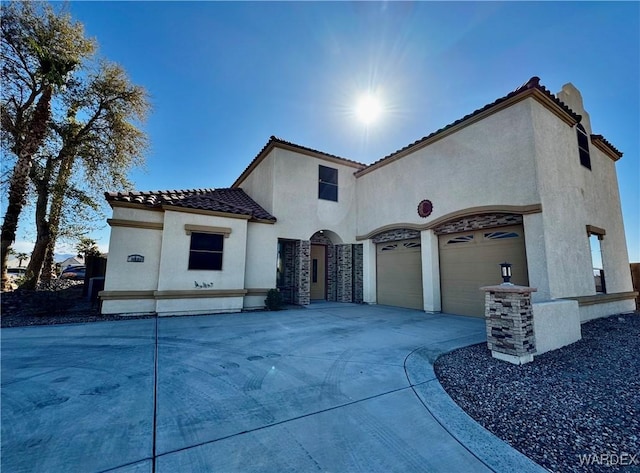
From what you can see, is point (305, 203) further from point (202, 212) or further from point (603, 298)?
point (603, 298)

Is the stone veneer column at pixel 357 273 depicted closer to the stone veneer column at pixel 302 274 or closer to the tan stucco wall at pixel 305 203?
the tan stucco wall at pixel 305 203

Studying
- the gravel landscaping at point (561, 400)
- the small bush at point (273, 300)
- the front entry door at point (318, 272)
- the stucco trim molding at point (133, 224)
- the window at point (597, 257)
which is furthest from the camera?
the front entry door at point (318, 272)

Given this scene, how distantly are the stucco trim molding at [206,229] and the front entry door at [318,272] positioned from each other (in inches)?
193

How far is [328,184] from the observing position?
43.1 feet

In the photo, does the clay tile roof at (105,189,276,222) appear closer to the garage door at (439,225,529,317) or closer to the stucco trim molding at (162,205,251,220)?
the stucco trim molding at (162,205,251,220)

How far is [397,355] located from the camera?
16.3 feet

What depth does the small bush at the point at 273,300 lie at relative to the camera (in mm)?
10289

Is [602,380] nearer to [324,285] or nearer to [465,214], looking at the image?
[465,214]

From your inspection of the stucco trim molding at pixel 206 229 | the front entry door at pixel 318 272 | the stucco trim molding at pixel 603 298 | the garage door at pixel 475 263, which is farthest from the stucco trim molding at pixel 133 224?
the stucco trim molding at pixel 603 298

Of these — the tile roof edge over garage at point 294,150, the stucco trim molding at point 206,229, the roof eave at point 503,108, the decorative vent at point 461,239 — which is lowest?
the decorative vent at point 461,239

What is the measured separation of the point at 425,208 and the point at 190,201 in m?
8.67

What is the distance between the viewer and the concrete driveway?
227 centimetres

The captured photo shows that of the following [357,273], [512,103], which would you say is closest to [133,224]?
[357,273]

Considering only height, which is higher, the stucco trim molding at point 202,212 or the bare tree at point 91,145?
the bare tree at point 91,145
